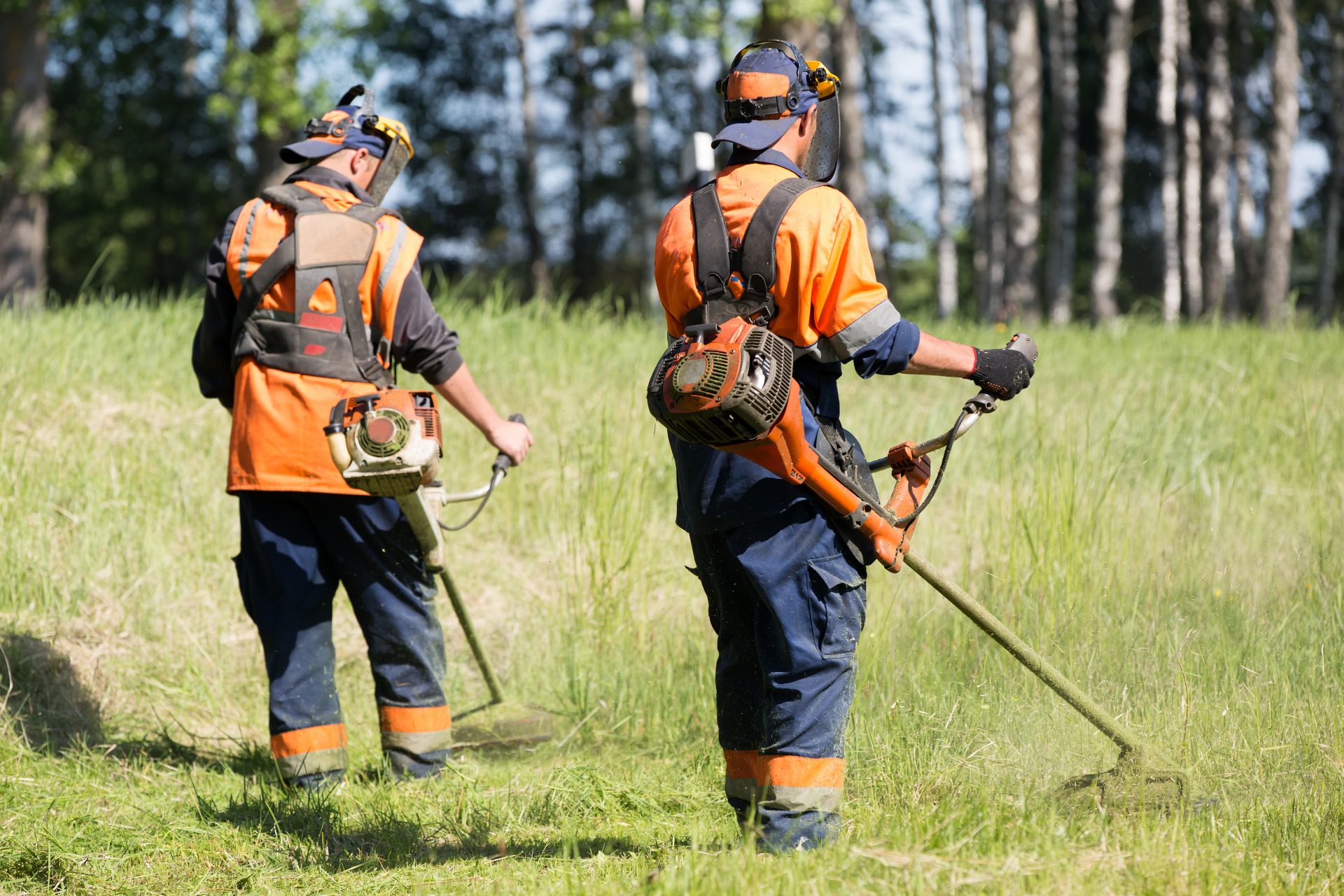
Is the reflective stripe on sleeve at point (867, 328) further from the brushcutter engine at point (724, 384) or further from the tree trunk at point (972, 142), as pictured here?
the tree trunk at point (972, 142)

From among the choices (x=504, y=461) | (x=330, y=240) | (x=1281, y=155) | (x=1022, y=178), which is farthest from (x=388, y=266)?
(x=1281, y=155)

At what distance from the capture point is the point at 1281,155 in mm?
16000

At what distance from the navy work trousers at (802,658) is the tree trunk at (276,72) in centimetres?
1034

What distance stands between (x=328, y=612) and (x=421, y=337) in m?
0.99

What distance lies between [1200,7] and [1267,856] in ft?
77.5

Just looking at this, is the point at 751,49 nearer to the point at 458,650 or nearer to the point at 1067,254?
the point at 458,650

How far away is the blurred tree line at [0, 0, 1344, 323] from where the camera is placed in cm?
1573

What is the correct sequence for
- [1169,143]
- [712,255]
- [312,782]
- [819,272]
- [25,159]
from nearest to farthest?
1. [819,272]
2. [712,255]
3. [312,782]
4. [25,159]
5. [1169,143]

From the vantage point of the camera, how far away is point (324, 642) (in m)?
4.02

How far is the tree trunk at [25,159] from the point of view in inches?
510

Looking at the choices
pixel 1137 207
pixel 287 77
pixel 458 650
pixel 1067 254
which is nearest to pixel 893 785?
pixel 458 650

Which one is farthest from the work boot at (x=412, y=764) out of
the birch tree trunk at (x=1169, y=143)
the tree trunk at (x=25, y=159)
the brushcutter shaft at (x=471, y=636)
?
the birch tree trunk at (x=1169, y=143)

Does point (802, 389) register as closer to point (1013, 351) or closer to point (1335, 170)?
point (1013, 351)

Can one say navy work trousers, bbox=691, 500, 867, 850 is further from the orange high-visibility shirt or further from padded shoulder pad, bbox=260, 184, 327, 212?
padded shoulder pad, bbox=260, 184, 327, 212
